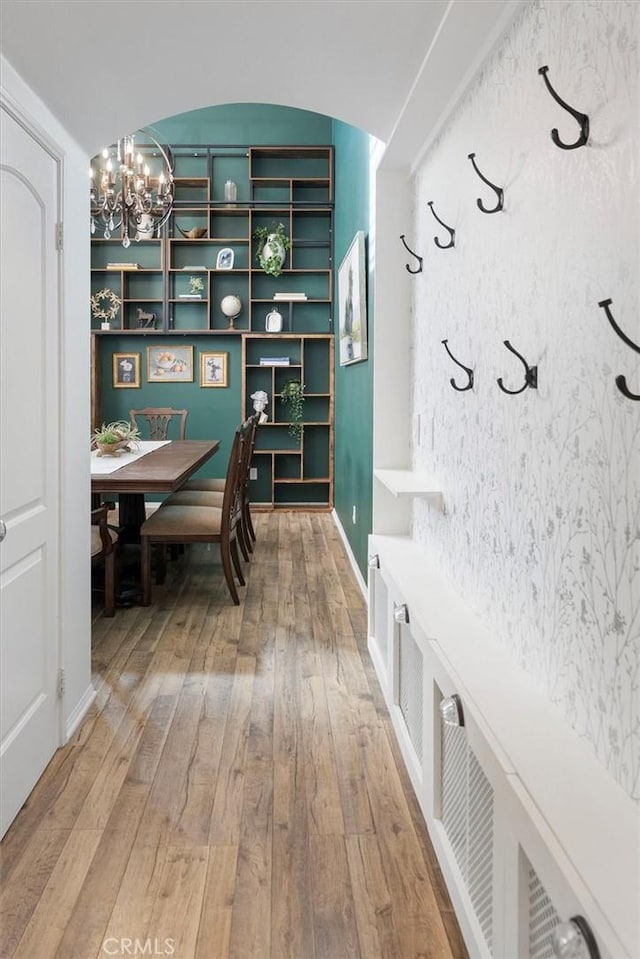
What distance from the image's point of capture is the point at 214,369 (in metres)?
7.38

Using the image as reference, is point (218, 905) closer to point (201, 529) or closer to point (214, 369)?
point (201, 529)

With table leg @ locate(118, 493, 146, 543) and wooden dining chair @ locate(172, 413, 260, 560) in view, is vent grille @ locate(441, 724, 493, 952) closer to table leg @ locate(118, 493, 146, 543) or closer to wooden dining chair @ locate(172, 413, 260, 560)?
wooden dining chair @ locate(172, 413, 260, 560)

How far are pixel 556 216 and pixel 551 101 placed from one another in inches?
9.5

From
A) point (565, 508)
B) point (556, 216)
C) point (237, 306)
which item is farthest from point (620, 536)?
point (237, 306)

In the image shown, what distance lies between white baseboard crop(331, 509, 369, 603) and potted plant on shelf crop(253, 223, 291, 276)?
254cm

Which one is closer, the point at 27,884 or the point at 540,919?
the point at 540,919

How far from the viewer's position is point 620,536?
1108mm

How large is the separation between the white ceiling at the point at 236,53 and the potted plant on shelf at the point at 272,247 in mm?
4667

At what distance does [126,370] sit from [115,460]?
119 inches

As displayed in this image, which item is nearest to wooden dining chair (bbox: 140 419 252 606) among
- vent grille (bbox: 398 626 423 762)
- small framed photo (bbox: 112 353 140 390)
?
vent grille (bbox: 398 626 423 762)

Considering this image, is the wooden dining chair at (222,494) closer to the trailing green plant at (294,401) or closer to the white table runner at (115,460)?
the white table runner at (115,460)

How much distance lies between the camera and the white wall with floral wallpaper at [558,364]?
1103 mm

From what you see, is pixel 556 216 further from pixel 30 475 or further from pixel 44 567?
pixel 44 567

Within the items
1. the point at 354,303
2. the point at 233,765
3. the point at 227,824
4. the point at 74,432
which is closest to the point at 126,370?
the point at 354,303
